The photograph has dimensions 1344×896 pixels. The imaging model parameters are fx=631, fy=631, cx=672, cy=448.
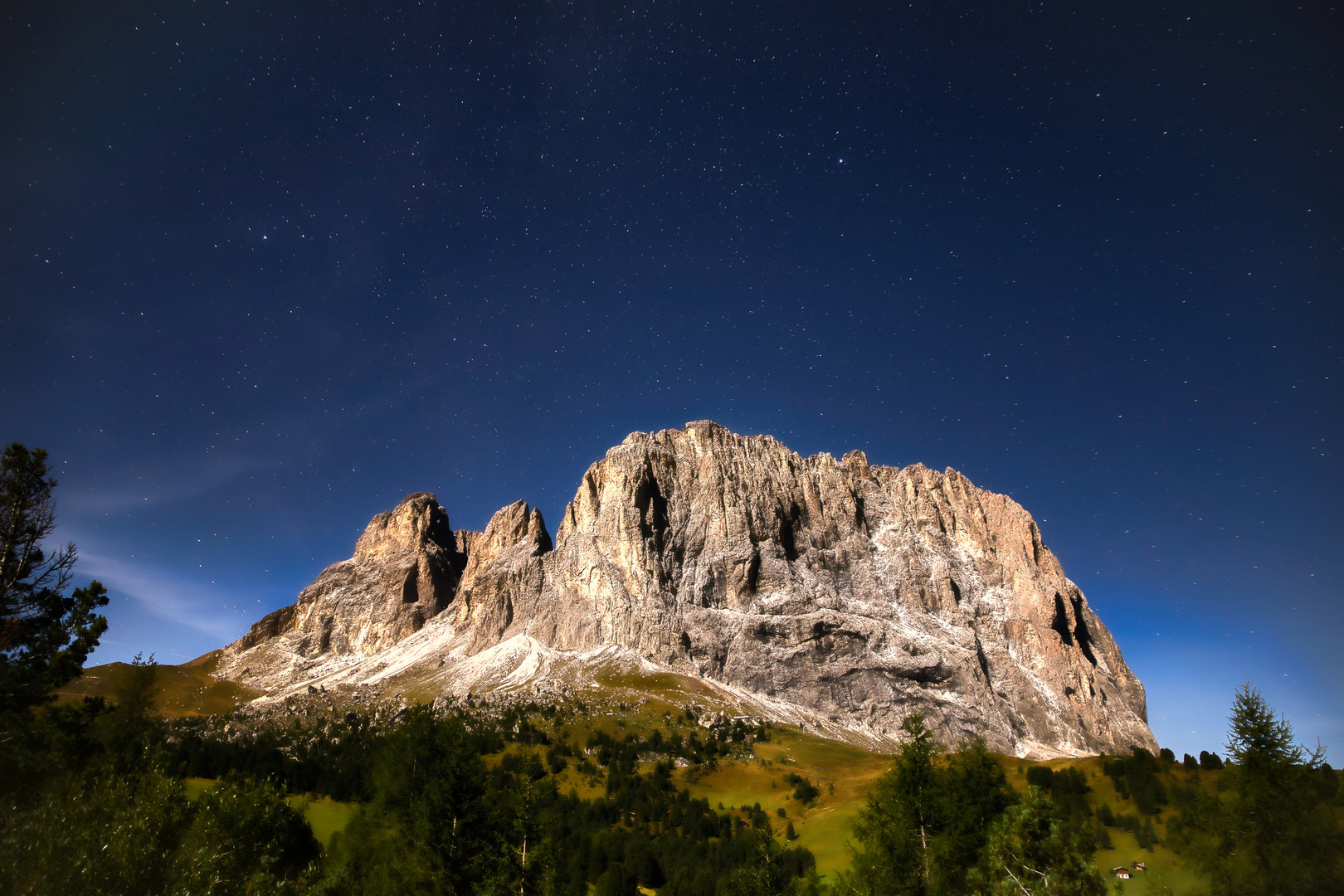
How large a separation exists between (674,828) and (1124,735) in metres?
145

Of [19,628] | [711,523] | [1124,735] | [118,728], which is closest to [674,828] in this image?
[118,728]

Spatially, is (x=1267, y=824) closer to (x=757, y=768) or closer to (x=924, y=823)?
(x=924, y=823)

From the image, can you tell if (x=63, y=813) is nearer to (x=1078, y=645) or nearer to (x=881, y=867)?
(x=881, y=867)

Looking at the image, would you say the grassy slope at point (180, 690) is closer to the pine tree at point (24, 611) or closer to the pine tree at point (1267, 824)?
the pine tree at point (24, 611)

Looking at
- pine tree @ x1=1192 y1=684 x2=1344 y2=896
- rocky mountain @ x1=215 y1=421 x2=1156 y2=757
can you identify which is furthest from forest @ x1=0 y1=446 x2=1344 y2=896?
rocky mountain @ x1=215 y1=421 x2=1156 y2=757

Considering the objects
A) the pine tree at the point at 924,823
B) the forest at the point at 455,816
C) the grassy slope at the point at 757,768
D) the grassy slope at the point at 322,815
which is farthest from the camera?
the grassy slope at the point at 322,815

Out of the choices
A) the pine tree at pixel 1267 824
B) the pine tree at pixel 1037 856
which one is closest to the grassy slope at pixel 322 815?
the pine tree at pixel 1037 856

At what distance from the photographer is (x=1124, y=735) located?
165 metres

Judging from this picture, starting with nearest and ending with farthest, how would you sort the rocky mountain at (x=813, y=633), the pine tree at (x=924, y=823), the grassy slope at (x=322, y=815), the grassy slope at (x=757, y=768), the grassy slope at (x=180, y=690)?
the pine tree at (x=924, y=823)
the grassy slope at (x=757, y=768)
the grassy slope at (x=322, y=815)
the rocky mountain at (x=813, y=633)
the grassy slope at (x=180, y=690)

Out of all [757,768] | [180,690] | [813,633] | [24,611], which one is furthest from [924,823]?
[180,690]

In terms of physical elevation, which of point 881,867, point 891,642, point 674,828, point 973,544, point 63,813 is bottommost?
point 674,828

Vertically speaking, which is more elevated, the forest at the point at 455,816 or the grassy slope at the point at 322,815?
the forest at the point at 455,816

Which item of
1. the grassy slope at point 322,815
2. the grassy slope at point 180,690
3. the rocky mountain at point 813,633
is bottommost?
the grassy slope at point 322,815

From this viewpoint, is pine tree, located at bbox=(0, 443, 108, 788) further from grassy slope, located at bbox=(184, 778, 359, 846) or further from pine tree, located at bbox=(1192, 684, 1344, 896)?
pine tree, located at bbox=(1192, 684, 1344, 896)
